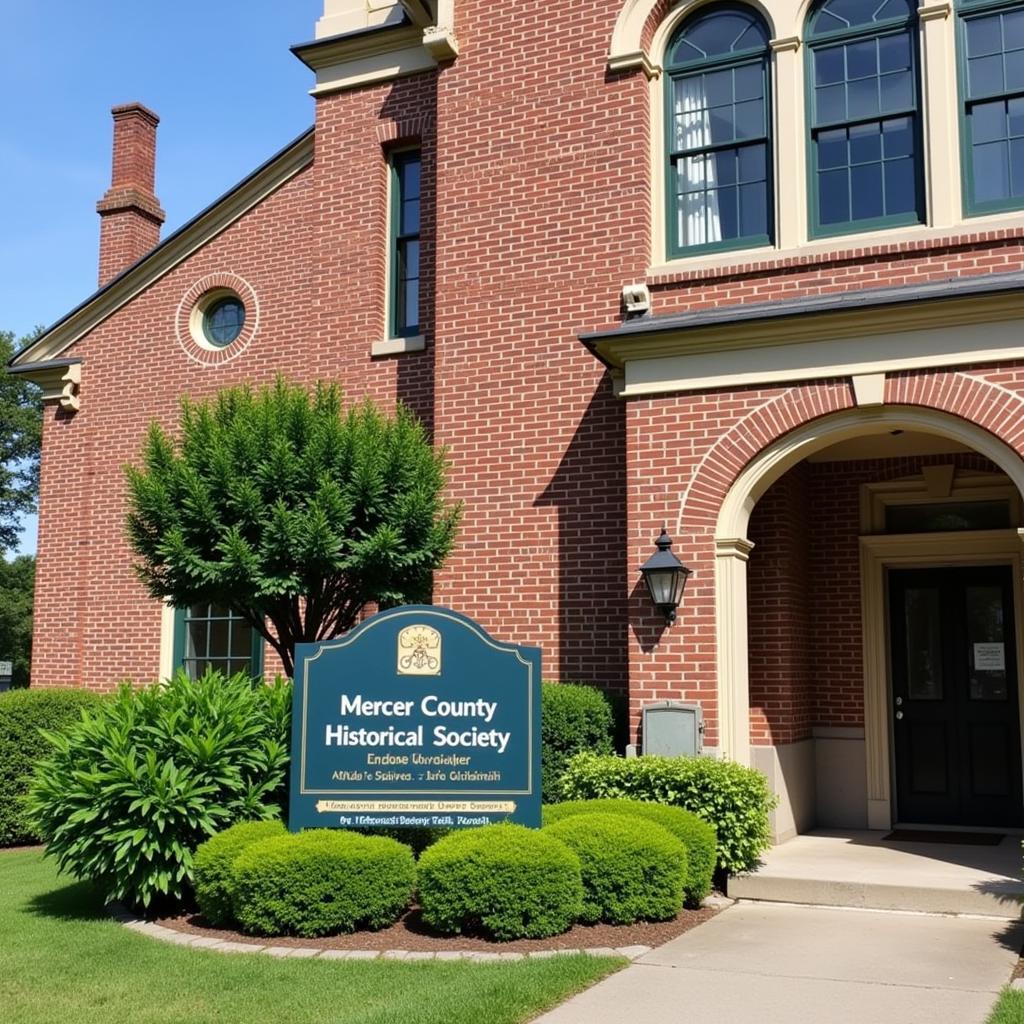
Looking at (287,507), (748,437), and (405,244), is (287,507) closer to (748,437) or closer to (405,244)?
(748,437)

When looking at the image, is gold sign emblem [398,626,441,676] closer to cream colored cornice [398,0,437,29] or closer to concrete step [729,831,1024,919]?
concrete step [729,831,1024,919]

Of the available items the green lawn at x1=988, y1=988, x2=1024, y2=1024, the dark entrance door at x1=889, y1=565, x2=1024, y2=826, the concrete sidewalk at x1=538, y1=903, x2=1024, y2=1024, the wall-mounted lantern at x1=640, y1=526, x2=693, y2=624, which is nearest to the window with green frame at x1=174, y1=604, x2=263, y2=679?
the wall-mounted lantern at x1=640, y1=526, x2=693, y2=624

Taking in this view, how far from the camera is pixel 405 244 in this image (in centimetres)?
1301

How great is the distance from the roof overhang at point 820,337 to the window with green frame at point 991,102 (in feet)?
2.94

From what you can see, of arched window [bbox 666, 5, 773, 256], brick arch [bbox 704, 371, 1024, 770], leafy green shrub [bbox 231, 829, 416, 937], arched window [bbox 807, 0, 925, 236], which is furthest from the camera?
arched window [bbox 666, 5, 773, 256]

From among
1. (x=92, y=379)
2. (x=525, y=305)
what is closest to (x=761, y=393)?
(x=525, y=305)

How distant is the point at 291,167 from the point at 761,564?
7441mm

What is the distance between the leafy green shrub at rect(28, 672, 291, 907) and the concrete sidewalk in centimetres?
327

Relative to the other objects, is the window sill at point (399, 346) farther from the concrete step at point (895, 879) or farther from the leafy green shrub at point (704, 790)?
the concrete step at point (895, 879)

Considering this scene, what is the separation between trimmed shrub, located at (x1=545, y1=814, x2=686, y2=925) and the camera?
24.9ft

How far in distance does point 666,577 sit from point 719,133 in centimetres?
421

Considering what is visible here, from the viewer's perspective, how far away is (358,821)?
8.12 m

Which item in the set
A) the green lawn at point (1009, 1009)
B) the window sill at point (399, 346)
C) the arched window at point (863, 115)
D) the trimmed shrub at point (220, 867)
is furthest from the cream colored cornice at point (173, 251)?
the green lawn at point (1009, 1009)

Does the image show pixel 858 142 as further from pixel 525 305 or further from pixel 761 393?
pixel 525 305
